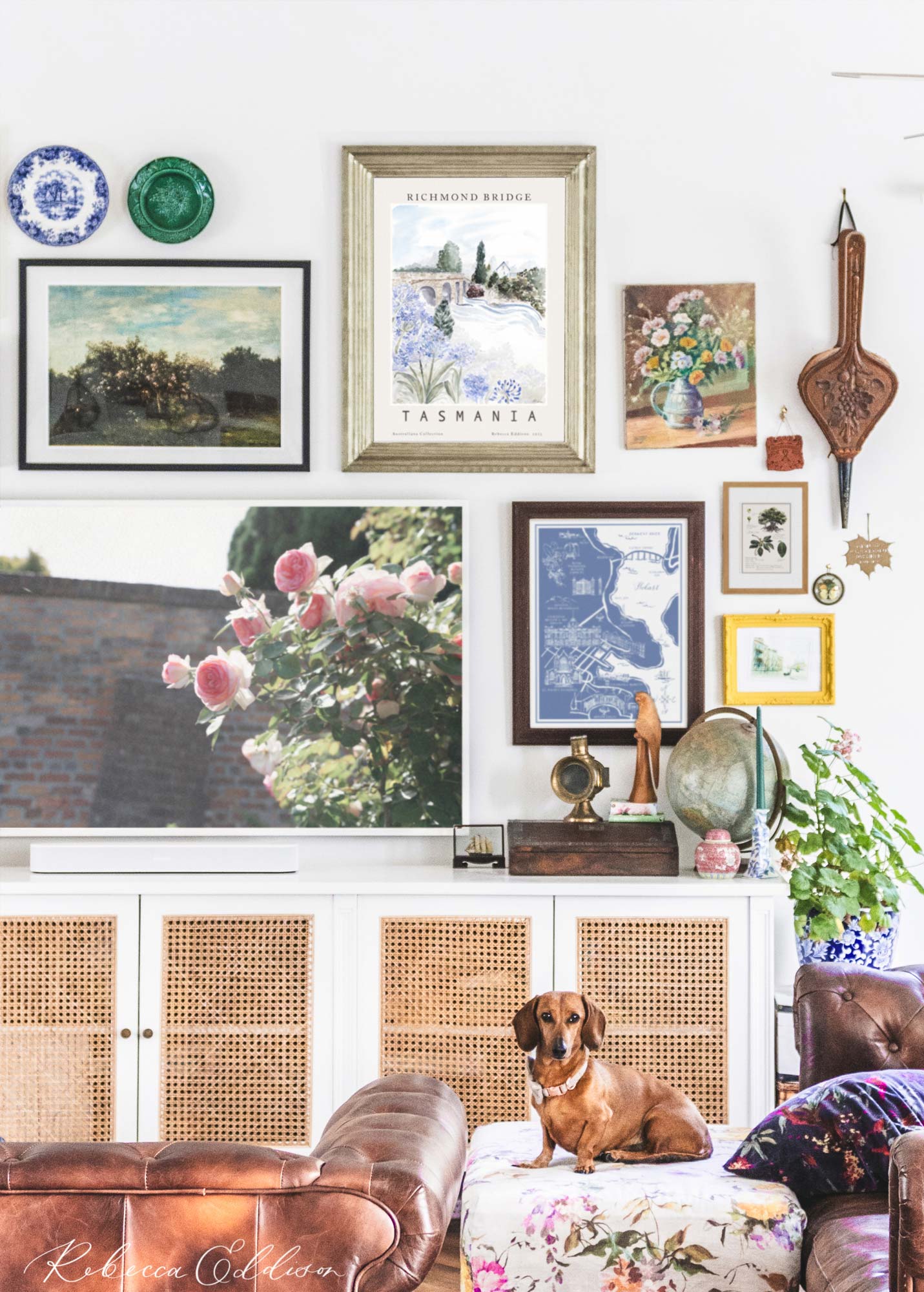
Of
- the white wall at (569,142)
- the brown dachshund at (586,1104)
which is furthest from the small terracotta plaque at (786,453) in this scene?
the brown dachshund at (586,1104)

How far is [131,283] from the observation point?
3.56m

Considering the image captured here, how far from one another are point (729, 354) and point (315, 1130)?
7.94ft

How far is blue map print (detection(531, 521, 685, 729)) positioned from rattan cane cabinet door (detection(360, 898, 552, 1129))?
26.8 inches

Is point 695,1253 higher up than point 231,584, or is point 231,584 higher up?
point 231,584

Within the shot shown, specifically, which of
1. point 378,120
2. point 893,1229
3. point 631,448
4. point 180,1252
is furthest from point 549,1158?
point 378,120

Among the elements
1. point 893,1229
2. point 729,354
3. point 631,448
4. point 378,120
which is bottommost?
point 893,1229

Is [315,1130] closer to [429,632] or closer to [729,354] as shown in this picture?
[429,632]

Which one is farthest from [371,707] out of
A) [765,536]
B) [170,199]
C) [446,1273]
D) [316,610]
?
[170,199]

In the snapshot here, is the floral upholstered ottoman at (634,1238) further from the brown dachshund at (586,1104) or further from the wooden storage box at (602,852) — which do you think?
the wooden storage box at (602,852)

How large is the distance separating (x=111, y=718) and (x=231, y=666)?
0.38m

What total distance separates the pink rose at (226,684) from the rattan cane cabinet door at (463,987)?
2.55 feet

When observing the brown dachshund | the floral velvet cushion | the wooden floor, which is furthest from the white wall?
the floral velvet cushion

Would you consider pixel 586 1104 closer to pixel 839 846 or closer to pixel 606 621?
pixel 839 846

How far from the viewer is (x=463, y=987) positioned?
3.08 metres
